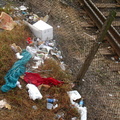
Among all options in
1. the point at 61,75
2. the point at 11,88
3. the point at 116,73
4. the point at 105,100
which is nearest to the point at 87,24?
the point at 116,73

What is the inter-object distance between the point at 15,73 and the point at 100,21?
130 inches

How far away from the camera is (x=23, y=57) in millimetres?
3961

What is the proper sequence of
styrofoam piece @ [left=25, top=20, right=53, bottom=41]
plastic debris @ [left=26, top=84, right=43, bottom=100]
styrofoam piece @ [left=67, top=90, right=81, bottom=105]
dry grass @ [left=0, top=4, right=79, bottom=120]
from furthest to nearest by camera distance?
styrofoam piece @ [left=25, top=20, right=53, bottom=41] → styrofoam piece @ [left=67, top=90, right=81, bottom=105] → plastic debris @ [left=26, top=84, right=43, bottom=100] → dry grass @ [left=0, top=4, right=79, bottom=120]

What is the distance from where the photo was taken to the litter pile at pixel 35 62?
3271 mm

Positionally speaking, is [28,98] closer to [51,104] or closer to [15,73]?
[51,104]

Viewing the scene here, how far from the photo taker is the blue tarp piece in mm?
3235

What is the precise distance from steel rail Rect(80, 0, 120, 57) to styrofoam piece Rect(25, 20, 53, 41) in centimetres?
171

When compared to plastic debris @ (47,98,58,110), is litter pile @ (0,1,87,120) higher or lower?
higher

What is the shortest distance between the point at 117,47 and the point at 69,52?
1.38 meters

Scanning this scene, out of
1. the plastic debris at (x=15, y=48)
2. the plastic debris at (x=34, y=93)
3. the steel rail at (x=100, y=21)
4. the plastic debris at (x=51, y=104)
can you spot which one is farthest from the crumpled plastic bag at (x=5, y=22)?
the steel rail at (x=100, y=21)

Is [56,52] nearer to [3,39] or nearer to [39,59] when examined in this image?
[39,59]

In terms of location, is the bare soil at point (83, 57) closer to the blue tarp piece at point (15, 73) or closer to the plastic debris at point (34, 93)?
the plastic debris at point (34, 93)

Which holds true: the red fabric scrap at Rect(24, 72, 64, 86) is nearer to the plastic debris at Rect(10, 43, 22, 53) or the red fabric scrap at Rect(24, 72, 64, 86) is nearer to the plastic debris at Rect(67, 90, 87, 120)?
the plastic debris at Rect(67, 90, 87, 120)

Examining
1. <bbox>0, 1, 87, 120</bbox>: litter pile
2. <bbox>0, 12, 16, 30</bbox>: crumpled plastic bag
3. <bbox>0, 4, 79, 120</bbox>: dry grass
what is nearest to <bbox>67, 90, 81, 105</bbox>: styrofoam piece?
<bbox>0, 1, 87, 120</bbox>: litter pile
